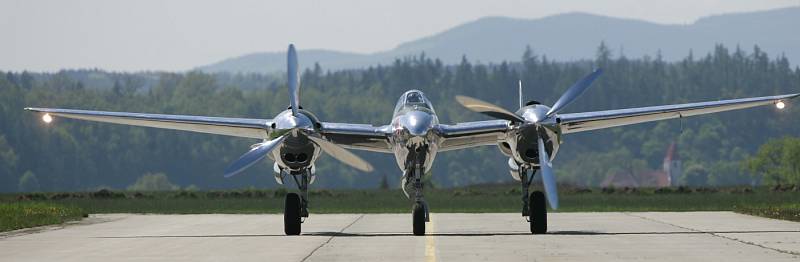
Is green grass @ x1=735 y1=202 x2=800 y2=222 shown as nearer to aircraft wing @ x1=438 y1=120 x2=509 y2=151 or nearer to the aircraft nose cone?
aircraft wing @ x1=438 y1=120 x2=509 y2=151

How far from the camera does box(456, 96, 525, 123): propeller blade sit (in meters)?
32.0

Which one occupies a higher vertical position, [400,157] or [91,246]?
[400,157]

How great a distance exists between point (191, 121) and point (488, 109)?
7.65 metres

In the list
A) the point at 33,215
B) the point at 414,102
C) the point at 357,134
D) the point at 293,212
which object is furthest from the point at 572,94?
the point at 33,215

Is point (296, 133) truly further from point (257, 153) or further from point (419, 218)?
point (419, 218)

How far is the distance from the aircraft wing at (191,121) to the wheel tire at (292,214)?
178cm

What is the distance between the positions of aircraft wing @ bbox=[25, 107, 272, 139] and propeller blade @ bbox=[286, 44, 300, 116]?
2.51 ft

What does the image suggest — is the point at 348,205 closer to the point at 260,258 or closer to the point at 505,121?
the point at 505,121

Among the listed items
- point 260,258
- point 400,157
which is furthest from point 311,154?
point 260,258

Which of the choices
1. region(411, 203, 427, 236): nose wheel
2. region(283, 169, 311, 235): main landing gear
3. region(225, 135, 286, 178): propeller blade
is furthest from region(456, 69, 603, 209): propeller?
region(283, 169, 311, 235): main landing gear

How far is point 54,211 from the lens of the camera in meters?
48.3

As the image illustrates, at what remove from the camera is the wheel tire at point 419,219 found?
33438 millimetres

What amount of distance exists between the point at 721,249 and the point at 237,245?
1055cm

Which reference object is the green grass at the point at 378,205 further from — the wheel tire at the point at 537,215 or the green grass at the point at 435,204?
the wheel tire at the point at 537,215
